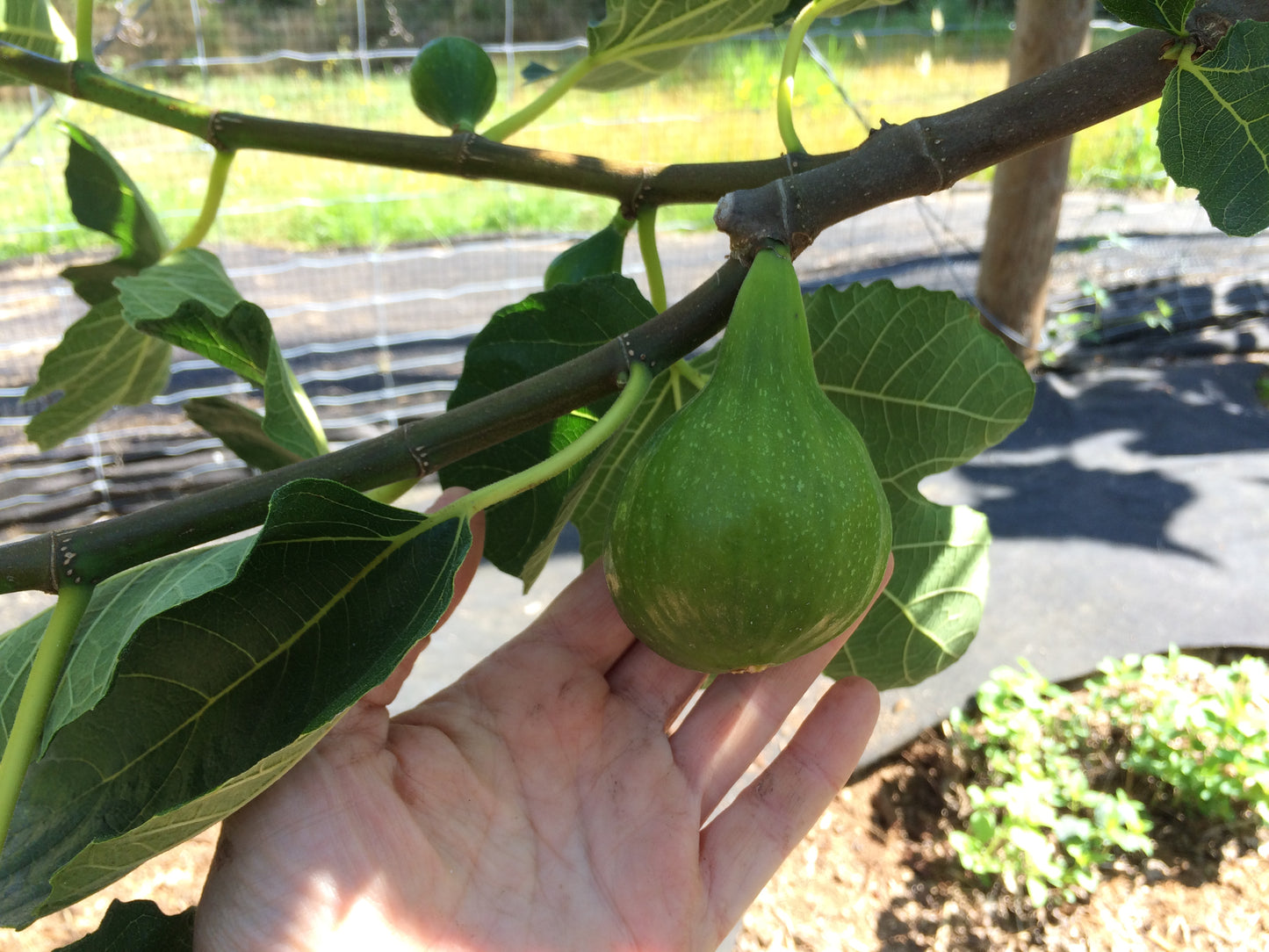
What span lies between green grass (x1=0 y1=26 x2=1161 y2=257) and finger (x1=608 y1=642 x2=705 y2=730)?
487 centimetres

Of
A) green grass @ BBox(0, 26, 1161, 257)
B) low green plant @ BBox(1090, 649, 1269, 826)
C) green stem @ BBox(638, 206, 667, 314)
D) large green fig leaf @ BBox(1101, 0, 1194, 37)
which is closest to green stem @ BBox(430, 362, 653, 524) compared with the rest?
green stem @ BBox(638, 206, 667, 314)

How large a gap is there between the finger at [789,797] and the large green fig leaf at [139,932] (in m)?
0.50

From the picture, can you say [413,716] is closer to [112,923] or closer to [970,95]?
[112,923]

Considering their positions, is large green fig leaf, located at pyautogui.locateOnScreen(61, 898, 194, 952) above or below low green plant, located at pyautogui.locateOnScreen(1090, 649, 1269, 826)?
above

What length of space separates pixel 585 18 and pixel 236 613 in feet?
31.1

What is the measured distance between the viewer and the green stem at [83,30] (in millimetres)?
833

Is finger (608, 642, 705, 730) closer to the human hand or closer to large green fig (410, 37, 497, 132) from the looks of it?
the human hand

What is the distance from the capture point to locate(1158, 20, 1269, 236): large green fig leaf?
0.59 meters

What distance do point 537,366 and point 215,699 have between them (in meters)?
0.36

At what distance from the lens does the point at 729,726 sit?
106 centimetres

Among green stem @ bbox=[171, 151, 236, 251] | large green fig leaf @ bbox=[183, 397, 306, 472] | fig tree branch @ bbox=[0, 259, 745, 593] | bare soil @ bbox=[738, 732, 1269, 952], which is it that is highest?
green stem @ bbox=[171, 151, 236, 251]

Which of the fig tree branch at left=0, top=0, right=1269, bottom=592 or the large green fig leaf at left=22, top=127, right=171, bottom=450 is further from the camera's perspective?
the large green fig leaf at left=22, top=127, right=171, bottom=450

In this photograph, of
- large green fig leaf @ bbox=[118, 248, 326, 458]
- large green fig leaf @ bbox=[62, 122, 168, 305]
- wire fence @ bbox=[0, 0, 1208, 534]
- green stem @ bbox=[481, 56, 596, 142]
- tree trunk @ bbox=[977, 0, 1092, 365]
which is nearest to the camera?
large green fig leaf @ bbox=[118, 248, 326, 458]

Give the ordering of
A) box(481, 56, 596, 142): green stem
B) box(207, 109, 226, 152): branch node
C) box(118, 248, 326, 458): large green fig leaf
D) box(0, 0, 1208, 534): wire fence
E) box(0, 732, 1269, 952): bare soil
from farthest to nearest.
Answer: box(0, 0, 1208, 534): wire fence < box(0, 732, 1269, 952): bare soil < box(481, 56, 596, 142): green stem < box(207, 109, 226, 152): branch node < box(118, 248, 326, 458): large green fig leaf
